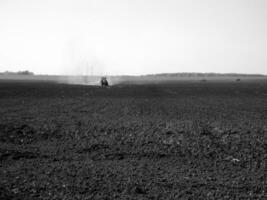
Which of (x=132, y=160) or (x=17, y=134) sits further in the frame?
(x=17, y=134)

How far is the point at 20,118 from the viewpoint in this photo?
513 inches

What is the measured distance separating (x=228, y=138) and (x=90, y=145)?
551 centimetres

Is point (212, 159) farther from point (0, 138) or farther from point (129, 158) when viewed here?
point (0, 138)

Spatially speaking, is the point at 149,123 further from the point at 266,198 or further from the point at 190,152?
the point at 266,198

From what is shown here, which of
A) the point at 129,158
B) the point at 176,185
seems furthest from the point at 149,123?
the point at 176,185

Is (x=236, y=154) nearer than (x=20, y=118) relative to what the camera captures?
Yes

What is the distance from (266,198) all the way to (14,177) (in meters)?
5.90

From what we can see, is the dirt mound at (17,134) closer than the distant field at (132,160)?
No

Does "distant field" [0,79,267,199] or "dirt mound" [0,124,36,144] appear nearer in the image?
"distant field" [0,79,267,199]

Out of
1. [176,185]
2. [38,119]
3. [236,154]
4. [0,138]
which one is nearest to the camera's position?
[176,185]

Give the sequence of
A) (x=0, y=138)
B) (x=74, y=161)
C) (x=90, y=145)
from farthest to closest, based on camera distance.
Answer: (x=0, y=138), (x=90, y=145), (x=74, y=161)

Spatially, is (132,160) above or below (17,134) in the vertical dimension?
below

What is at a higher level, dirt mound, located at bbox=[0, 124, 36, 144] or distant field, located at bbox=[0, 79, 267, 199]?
dirt mound, located at bbox=[0, 124, 36, 144]

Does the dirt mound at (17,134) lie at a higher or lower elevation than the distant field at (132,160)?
higher
